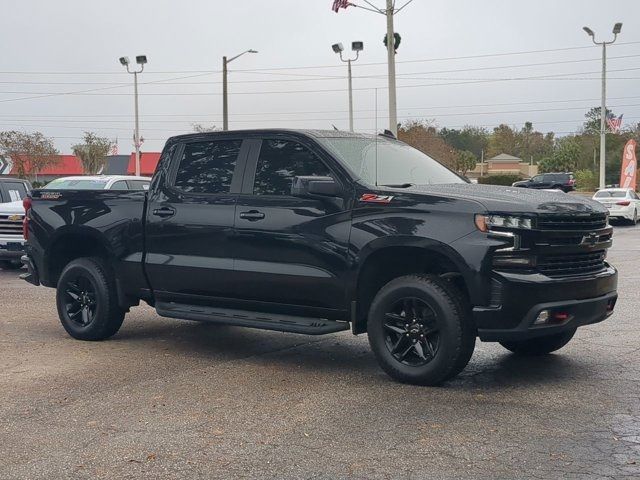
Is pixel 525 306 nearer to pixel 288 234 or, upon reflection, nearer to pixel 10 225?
pixel 288 234

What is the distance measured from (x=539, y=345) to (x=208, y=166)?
3.43 m

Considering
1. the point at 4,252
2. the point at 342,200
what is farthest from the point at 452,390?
the point at 4,252

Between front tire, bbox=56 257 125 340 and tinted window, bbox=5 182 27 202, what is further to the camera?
tinted window, bbox=5 182 27 202

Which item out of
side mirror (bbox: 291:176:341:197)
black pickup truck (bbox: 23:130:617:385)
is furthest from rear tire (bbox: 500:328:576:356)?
side mirror (bbox: 291:176:341:197)

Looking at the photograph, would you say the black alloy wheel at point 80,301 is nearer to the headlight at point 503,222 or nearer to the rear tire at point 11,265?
the headlight at point 503,222

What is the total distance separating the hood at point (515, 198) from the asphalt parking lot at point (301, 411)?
4.48 feet

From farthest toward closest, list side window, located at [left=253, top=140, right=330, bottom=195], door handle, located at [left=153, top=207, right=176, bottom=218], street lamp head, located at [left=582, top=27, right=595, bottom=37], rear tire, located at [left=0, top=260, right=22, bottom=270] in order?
street lamp head, located at [left=582, top=27, right=595, bottom=37], rear tire, located at [left=0, top=260, right=22, bottom=270], door handle, located at [left=153, top=207, right=176, bottom=218], side window, located at [left=253, top=140, right=330, bottom=195]

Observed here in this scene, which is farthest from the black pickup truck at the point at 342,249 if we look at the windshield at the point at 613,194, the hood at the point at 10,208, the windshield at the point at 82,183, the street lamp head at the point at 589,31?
the street lamp head at the point at 589,31

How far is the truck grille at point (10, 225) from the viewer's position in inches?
645

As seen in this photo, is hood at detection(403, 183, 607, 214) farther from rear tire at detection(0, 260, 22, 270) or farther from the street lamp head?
the street lamp head

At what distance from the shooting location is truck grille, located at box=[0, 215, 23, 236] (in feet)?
53.7

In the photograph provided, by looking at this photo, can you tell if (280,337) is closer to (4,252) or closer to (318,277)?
(318,277)

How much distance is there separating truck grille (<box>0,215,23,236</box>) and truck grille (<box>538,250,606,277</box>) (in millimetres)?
12093

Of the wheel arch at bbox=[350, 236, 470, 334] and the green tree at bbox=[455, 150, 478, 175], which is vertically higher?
the green tree at bbox=[455, 150, 478, 175]
